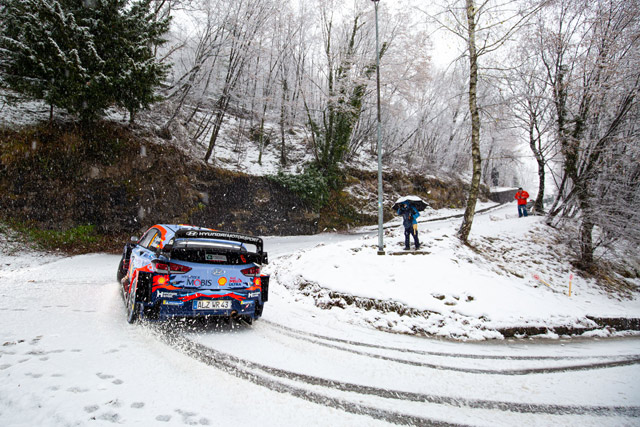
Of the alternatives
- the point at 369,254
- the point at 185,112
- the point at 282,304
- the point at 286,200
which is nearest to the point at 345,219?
the point at 286,200

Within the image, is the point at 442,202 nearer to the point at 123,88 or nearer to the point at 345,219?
the point at 345,219

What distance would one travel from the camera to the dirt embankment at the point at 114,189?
1094 cm

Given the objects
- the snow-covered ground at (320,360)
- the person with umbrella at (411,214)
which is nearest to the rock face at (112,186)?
the snow-covered ground at (320,360)

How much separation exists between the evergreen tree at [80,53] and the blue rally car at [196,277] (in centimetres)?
983

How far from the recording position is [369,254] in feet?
32.0

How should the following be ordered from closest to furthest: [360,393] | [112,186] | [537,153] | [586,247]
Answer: [360,393] → [586,247] → [112,186] → [537,153]

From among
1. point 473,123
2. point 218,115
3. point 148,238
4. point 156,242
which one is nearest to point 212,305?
point 156,242

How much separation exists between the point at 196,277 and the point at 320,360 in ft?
7.15

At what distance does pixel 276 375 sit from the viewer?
3.57 meters

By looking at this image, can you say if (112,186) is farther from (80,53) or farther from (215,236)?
(215,236)

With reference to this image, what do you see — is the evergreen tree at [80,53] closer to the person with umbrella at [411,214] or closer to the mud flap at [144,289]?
the mud flap at [144,289]

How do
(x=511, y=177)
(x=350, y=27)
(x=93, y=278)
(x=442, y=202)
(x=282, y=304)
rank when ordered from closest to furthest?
1. (x=282, y=304)
2. (x=93, y=278)
3. (x=350, y=27)
4. (x=442, y=202)
5. (x=511, y=177)

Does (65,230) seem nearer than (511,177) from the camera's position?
Yes

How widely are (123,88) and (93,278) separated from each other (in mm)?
8141
